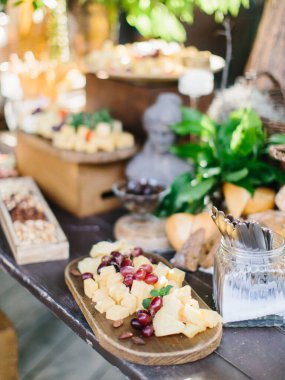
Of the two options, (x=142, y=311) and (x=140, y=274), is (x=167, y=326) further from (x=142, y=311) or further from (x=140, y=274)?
(x=140, y=274)

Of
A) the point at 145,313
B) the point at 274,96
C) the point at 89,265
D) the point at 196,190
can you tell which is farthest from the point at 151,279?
the point at 274,96

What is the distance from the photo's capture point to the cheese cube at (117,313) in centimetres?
149

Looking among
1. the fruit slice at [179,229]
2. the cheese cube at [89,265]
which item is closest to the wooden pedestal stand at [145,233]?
the fruit slice at [179,229]

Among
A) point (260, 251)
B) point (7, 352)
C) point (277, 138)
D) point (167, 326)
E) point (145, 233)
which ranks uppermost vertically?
point (277, 138)

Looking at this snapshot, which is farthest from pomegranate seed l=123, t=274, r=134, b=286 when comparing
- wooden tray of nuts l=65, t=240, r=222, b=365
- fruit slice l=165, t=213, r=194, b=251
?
fruit slice l=165, t=213, r=194, b=251

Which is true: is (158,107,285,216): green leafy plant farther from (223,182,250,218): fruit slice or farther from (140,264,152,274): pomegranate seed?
(140,264,152,274): pomegranate seed

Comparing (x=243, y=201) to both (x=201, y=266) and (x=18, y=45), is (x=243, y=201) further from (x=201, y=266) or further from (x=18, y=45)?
(x=18, y=45)

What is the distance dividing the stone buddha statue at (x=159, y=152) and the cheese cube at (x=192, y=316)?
1012mm

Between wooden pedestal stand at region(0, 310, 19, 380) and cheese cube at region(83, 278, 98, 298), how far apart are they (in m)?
0.36

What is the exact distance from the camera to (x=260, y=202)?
2033 millimetres

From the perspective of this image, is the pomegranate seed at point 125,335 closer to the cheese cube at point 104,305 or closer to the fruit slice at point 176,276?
the cheese cube at point 104,305

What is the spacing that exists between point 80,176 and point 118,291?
3.07 feet

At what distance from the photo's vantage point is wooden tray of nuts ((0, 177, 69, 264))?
1.96 meters

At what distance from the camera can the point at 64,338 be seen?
2.43 m
